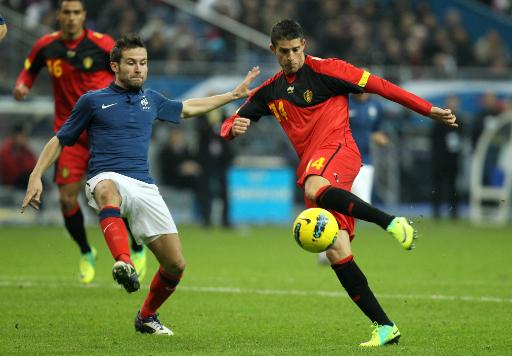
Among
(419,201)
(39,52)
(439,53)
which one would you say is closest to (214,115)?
(419,201)

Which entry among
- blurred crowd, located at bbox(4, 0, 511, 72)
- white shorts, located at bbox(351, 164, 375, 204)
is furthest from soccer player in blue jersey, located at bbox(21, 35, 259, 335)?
blurred crowd, located at bbox(4, 0, 511, 72)

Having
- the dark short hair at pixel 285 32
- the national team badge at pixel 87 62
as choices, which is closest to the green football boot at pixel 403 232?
the dark short hair at pixel 285 32

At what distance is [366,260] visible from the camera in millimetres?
15094

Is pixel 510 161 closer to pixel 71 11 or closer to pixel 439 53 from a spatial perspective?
pixel 439 53

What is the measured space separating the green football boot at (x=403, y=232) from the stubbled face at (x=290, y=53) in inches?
66.8

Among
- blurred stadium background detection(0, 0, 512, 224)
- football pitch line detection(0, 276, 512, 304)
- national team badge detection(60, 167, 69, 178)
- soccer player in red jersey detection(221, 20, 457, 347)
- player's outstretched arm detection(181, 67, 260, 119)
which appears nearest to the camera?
soccer player in red jersey detection(221, 20, 457, 347)

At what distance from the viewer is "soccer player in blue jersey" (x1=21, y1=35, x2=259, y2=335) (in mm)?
8086

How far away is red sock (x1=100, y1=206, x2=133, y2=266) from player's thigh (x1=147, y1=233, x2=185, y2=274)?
0.36 m

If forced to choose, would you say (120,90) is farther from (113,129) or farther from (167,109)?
(167,109)

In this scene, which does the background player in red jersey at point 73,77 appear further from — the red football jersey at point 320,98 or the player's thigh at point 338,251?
the player's thigh at point 338,251

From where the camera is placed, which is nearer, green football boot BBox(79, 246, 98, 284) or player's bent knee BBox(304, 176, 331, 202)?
player's bent knee BBox(304, 176, 331, 202)

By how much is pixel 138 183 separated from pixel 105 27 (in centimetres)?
1634

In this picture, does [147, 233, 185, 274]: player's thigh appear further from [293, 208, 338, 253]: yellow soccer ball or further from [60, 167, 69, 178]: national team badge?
[60, 167, 69, 178]: national team badge

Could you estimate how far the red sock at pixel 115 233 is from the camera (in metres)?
7.69
